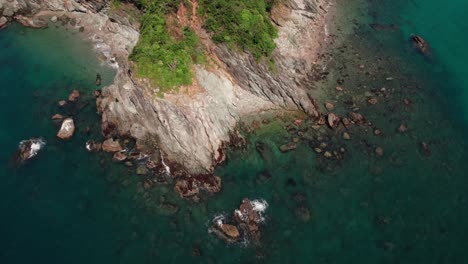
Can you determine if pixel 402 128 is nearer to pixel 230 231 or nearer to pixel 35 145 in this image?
pixel 230 231

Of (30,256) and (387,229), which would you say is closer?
(30,256)

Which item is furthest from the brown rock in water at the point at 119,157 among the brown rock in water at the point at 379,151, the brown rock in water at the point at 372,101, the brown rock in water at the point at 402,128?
the brown rock in water at the point at 402,128

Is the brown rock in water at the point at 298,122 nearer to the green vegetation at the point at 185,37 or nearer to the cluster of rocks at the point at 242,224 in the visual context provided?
the green vegetation at the point at 185,37

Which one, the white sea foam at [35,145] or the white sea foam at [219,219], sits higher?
the white sea foam at [219,219]

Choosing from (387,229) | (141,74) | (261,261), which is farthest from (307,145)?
(141,74)

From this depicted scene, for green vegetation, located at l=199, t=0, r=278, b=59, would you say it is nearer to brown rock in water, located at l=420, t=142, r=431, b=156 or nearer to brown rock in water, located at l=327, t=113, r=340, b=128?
brown rock in water, located at l=327, t=113, r=340, b=128

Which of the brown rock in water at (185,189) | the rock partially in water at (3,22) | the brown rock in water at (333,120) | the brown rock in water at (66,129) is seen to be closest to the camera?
the brown rock in water at (185,189)

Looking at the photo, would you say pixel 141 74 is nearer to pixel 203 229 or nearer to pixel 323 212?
pixel 203 229

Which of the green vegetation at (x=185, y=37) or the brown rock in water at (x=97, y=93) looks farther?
the brown rock in water at (x=97, y=93)
